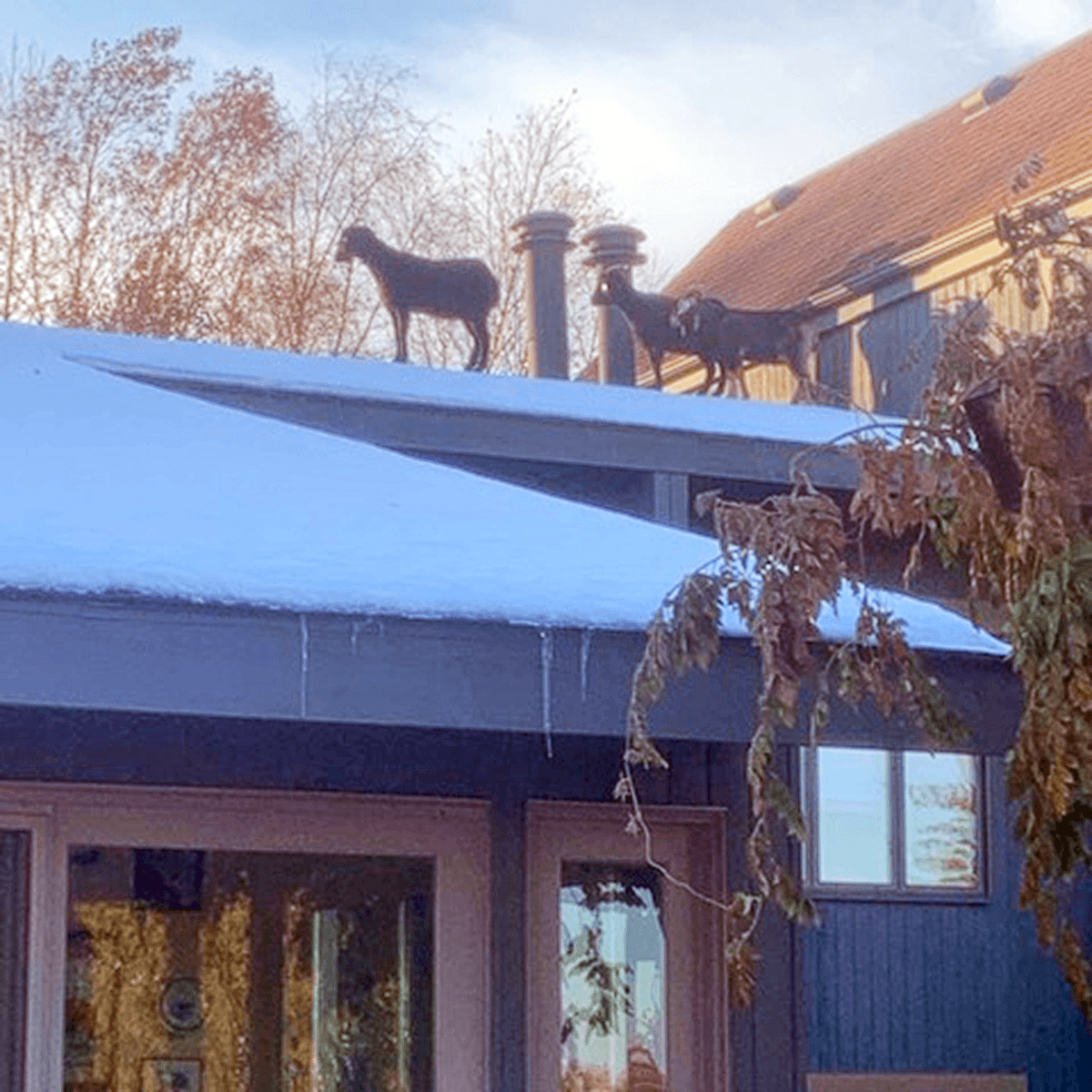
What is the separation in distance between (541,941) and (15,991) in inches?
70.8

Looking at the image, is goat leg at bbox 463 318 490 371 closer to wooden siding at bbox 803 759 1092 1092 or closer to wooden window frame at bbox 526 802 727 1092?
wooden siding at bbox 803 759 1092 1092

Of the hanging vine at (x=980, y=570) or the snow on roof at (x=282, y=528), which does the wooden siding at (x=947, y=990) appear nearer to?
the snow on roof at (x=282, y=528)

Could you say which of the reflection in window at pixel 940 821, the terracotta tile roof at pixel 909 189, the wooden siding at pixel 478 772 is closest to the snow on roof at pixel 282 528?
the wooden siding at pixel 478 772

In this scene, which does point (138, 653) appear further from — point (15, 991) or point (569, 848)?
point (569, 848)

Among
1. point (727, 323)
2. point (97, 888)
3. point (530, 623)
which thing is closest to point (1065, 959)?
point (530, 623)

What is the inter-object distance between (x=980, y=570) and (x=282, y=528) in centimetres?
194

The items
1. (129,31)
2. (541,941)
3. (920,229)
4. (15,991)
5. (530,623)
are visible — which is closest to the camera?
(530,623)

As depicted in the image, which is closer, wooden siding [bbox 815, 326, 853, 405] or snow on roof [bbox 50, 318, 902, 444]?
snow on roof [bbox 50, 318, 902, 444]

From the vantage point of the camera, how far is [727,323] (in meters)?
15.6

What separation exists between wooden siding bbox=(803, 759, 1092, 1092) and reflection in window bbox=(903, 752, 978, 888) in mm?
179

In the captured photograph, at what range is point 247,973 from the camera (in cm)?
841

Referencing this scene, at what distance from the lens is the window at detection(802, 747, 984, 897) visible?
48.0ft

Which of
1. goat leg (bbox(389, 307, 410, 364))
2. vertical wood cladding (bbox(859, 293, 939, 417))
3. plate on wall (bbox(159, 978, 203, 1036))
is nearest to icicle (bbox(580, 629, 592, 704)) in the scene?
plate on wall (bbox(159, 978, 203, 1036))

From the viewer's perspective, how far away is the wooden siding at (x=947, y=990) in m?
14.5
